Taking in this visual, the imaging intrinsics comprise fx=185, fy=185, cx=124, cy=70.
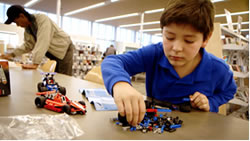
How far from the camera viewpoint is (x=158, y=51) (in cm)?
101

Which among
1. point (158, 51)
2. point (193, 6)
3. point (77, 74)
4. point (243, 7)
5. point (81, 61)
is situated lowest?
point (77, 74)

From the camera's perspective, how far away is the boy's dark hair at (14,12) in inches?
73.9

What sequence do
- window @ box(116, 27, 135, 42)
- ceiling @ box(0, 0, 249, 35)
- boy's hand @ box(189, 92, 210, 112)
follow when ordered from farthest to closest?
window @ box(116, 27, 135, 42)
ceiling @ box(0, 0, 249, 35)
boy's hand @ box(189, 92, 210, 112)

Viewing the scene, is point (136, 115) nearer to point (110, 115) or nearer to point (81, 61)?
point (110, 115)

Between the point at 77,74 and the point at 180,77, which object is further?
the point at 77,74

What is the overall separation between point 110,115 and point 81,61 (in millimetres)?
6566

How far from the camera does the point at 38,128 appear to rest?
0.51 meters

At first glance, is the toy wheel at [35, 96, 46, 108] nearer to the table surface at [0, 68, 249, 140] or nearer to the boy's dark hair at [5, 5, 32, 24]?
the table surface at [0, 68, 249, 140]

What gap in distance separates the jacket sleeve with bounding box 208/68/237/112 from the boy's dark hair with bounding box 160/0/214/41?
0.30m

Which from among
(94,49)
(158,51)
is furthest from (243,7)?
(158,51)

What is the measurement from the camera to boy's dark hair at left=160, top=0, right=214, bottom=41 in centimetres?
76

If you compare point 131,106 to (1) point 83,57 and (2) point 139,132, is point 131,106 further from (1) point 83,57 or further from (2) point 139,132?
(1) point 83,57

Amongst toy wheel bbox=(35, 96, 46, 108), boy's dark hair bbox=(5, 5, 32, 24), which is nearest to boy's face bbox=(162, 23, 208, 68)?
toy wheel bbox=(35, 96, 46, 108)

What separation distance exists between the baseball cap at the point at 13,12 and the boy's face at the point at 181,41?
5.55 feet
